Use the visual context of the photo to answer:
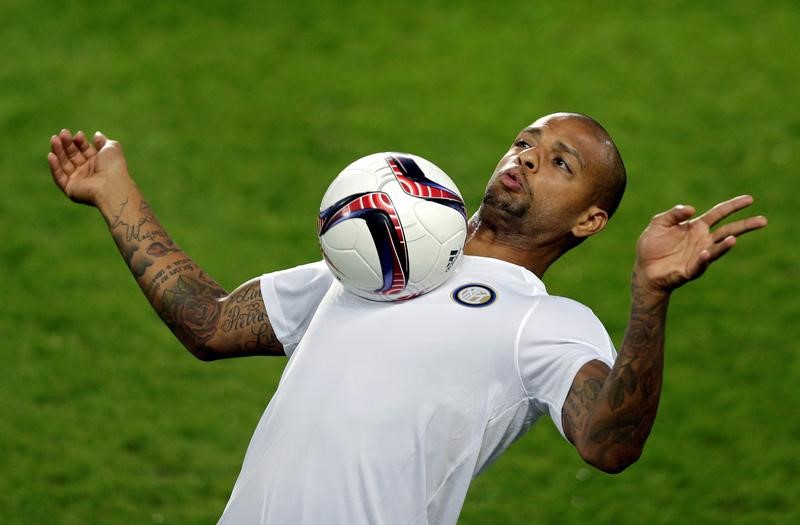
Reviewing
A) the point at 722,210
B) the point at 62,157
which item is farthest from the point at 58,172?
the point at 722,210

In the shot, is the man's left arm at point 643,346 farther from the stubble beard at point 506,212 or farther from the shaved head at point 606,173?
the shaved head at point 606,173

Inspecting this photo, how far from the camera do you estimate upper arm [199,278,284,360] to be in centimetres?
462

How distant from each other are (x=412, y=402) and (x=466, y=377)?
184mm

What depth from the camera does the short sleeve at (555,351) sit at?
13.0 ft

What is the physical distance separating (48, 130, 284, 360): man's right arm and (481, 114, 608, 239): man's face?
925 mm

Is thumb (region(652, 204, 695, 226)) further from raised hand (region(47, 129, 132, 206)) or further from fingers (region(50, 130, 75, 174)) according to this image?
fingers (region(50, 130, 75, 174))

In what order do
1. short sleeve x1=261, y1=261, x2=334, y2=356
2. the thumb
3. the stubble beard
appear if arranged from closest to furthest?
the thumb
the stubble beard
short sleeve x1=261, y1=261, x2=334, y2=356

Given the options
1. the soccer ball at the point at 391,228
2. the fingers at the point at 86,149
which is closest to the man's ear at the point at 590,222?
the soccer ball at the point at 391,228

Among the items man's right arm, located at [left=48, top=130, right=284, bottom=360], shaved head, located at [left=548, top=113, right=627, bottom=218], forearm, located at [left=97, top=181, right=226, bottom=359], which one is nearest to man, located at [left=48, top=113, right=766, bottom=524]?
shaved head, located at [left=548, top=113, right=627, bottom=218]

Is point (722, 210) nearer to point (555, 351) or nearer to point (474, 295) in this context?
point (555, 351)

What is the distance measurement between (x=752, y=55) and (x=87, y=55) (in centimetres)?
565

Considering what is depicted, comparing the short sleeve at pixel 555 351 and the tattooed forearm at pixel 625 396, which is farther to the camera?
the short sleeve at pixel 555 351

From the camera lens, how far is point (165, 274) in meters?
4.73

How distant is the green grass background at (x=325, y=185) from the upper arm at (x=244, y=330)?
272cm
